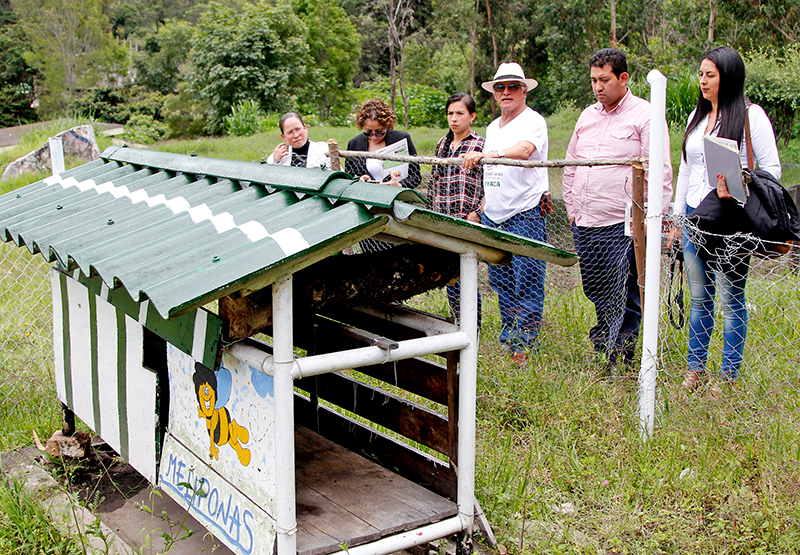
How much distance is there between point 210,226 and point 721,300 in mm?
2549

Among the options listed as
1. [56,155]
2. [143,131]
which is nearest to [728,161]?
[56,155]

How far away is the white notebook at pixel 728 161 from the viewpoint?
3.24 metres

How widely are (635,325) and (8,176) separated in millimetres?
10852

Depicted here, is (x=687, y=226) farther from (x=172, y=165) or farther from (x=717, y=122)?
(x=172, y=165)

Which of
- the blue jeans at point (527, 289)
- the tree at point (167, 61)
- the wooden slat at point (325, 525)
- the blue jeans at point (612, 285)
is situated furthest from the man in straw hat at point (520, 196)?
the tree at point (167, 61)

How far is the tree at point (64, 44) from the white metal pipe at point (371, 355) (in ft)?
130

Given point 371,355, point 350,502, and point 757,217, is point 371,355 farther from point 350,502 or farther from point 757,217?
point 757,217

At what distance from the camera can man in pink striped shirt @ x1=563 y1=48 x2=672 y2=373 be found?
13.3 feet

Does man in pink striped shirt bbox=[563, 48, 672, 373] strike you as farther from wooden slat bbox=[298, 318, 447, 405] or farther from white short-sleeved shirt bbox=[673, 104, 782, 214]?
wooden slat bbox=[298, 318, 447, 405]

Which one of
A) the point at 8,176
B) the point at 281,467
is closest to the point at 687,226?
the point at 281,467

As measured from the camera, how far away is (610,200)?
4.12 metres

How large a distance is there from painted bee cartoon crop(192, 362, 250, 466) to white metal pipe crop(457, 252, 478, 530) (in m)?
0.79

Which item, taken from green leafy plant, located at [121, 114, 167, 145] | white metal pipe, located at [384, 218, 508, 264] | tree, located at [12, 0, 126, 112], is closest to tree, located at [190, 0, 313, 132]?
green leafy plant, located at [121, 114, 167, 145]

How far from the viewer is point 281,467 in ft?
7.61
